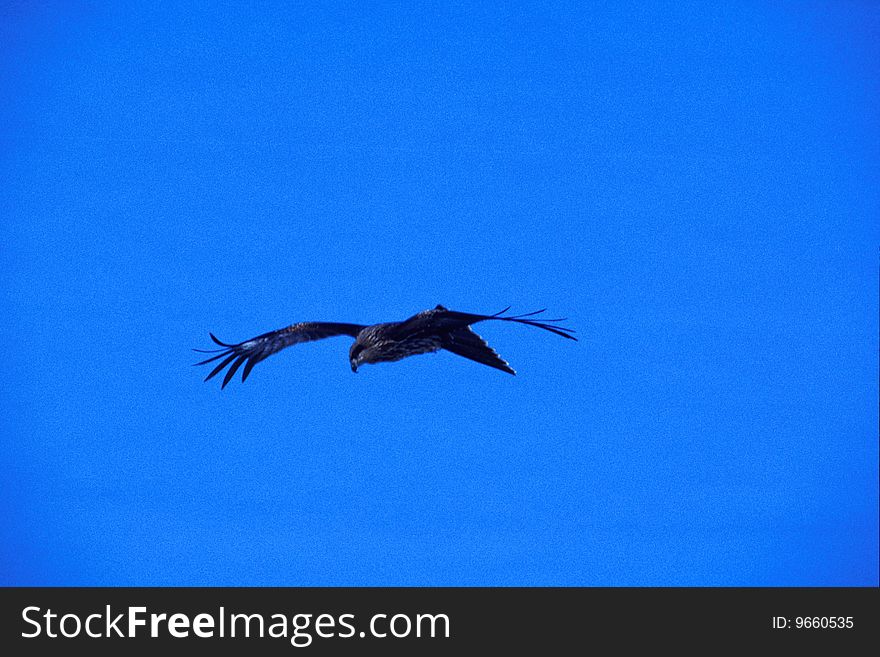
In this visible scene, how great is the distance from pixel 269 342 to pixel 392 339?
11.5ft

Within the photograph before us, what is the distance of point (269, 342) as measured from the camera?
80.8 feet

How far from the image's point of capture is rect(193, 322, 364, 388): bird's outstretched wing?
24.2 meters

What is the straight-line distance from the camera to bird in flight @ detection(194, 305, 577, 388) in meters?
21.2

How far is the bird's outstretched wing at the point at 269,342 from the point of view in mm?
24203

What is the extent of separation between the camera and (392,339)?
2205cm

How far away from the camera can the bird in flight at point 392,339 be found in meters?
21.2

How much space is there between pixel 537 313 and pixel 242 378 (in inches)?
272
